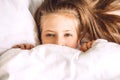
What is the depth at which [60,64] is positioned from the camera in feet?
3.08

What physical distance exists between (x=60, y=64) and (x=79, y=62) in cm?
6

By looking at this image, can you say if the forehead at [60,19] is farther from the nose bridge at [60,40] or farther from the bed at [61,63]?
the bed at [61,63]

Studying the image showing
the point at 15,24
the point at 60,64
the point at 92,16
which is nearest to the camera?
the point at 60,64

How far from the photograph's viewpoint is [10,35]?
1164mm

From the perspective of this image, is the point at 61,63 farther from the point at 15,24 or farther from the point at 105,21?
the point at 105,21

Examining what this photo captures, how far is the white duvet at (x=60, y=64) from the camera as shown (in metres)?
0.91

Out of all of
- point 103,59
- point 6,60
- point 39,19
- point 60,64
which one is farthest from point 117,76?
point 39,19

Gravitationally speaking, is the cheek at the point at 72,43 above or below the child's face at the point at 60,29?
below

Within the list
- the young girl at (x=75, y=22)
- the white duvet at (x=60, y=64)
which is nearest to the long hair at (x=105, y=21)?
the young girl at (x=75, y=22)

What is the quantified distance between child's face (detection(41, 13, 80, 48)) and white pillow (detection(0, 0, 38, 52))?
1.9 inches

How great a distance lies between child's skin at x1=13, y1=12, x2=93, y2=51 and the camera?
1.20 m

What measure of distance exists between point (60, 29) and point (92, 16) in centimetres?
17

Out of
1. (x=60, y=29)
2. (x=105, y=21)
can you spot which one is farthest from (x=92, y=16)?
(x=60, y=29)

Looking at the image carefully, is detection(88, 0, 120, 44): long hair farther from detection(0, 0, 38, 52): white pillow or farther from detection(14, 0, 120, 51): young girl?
detection(0, 0, 38, 52): white pillow
